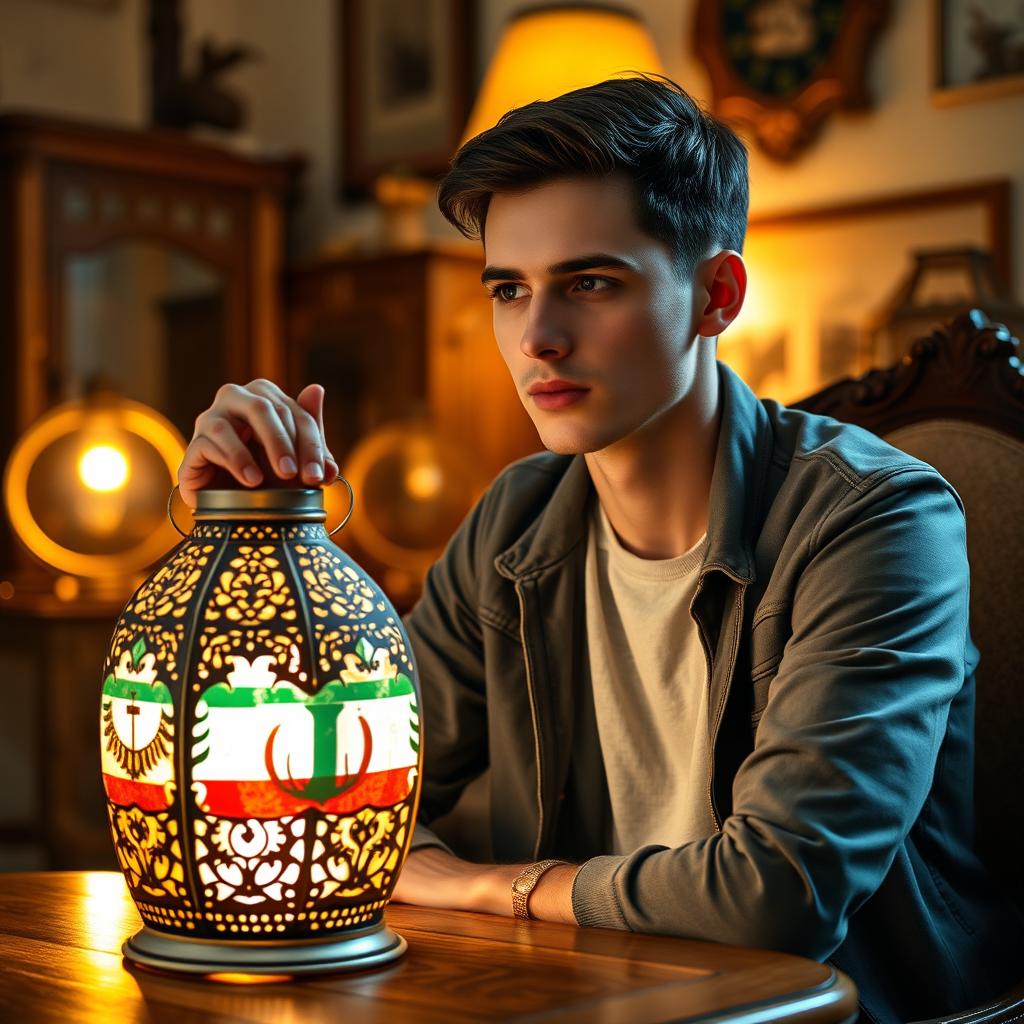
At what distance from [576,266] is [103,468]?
250 centimetres

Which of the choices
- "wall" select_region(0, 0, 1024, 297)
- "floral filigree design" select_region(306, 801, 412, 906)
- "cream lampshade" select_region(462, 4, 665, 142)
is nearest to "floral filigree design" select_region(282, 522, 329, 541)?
"floral filigree design" select_region(306, 801, 412, 906)

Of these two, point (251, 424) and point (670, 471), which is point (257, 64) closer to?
point (670, 471)

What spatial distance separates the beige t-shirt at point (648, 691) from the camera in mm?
1467

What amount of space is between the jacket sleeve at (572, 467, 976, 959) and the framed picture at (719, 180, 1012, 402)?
205 centimetres

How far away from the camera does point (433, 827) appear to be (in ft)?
5.25

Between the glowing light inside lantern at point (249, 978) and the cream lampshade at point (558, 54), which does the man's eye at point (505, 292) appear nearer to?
the glowing light inside lantern at point (249, 978)

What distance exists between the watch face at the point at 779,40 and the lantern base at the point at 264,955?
2.92 meters

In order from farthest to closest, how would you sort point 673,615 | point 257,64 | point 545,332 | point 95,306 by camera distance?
point 257,64 → point 95,306 → point 673,615 → point 545,332

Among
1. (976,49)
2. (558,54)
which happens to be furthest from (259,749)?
(976,49)

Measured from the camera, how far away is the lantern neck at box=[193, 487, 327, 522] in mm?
958

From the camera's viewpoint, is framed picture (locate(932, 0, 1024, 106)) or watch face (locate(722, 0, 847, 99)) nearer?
framed picture (locate(932, 0, 1024, 106))

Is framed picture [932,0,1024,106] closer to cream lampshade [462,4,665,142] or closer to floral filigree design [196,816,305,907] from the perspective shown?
cream lampshade [462,4,665,142]

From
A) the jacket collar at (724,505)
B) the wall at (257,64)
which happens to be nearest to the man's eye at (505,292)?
the jacket collar at (724,505)

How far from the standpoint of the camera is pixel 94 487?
3617 millimetres
